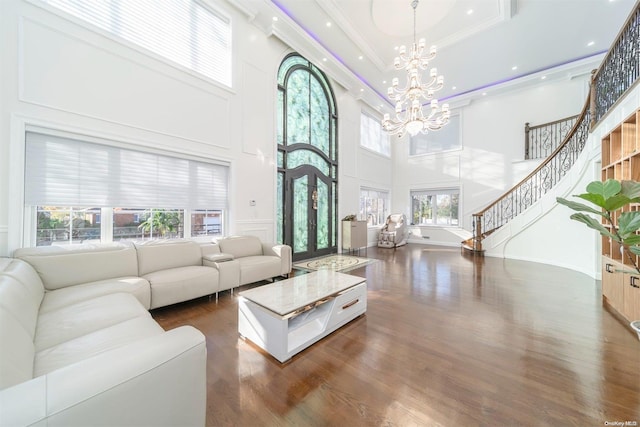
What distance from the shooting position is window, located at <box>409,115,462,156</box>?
8281 millimetres

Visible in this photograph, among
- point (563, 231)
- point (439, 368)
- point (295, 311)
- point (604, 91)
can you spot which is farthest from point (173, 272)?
point (563, 231)

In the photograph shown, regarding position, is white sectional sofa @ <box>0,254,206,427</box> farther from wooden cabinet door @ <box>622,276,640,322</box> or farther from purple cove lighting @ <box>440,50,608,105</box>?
purple cove lighting @ <box>440,50,608,105</box>

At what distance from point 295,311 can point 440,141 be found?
8760mm

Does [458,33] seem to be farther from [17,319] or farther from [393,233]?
[17,319]

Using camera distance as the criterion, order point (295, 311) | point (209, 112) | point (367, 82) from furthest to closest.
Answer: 1. point (367, 82)
2. point (209, 112)
3. point (295, 311)

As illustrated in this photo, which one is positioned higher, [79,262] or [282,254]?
[79,262]

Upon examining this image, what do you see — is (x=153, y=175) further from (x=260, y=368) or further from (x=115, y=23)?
(x=260, y=368)

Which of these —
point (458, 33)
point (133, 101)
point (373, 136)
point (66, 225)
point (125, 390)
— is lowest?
point (125, 390)

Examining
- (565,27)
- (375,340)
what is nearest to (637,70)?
(565,27)

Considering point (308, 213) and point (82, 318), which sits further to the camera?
point (308, 213)

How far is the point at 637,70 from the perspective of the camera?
271 cm

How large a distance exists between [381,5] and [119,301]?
6166mm

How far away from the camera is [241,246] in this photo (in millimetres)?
4074

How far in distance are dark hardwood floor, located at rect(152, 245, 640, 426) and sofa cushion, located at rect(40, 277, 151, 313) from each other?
1.37 feet
